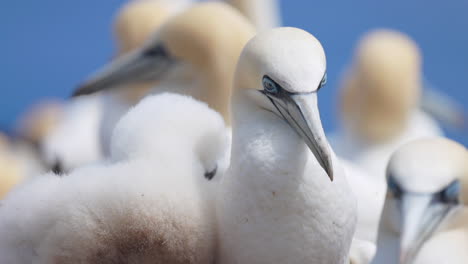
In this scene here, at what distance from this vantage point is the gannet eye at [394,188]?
9.21 feet

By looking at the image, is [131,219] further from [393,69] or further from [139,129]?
[393,69]

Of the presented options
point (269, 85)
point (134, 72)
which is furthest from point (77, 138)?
point (269, 85)

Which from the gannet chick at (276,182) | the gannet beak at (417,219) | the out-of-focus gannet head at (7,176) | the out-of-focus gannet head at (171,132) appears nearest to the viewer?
the gannet chick at (276,182)

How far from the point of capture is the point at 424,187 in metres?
2.78

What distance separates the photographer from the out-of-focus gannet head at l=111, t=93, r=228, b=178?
2426 millimetres

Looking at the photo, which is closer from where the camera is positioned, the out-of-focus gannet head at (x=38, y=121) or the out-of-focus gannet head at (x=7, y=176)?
the out-of-focus gannet head at (x=7, y=176)

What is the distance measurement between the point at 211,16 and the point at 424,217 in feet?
3.44

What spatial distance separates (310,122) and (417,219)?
720 millimetres

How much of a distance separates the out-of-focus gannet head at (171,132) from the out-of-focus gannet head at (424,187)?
1.79 ft

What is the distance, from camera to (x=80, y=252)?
2.28 m

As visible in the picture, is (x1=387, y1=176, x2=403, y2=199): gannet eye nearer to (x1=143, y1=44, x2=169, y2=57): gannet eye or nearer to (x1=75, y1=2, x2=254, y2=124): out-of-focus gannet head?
(x1=75, y1=2, x2=254, y2=124): out-of-focus gannet head

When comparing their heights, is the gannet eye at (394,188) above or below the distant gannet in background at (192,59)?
below

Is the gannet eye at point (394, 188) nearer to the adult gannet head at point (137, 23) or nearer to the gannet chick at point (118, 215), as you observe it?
the gannet chick at point (118, 215)

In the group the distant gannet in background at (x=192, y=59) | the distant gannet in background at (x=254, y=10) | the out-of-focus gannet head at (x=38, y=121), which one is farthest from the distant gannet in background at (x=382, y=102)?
the out-of-focus gannet head at (x=38, y=121)
